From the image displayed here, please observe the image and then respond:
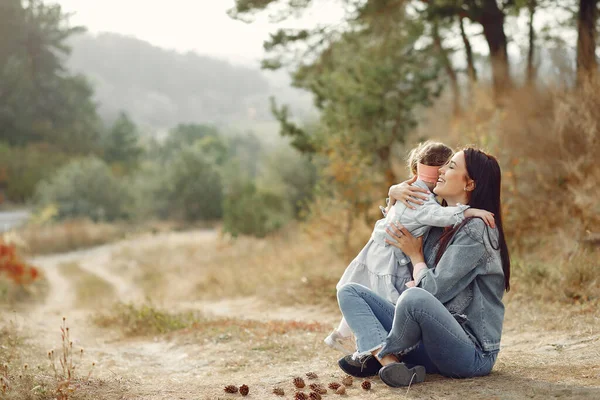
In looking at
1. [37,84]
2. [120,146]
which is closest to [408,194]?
[37,84]

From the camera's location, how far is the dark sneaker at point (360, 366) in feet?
13.1

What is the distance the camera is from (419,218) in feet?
12.0

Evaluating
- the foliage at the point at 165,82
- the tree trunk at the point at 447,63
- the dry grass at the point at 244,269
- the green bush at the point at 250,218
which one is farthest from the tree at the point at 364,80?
the foliage at the point at 165,82

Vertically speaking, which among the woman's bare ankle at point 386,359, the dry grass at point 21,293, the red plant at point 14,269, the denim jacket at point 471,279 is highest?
the denim jacket at point 471,279

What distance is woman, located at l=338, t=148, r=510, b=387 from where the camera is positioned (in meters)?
3.51

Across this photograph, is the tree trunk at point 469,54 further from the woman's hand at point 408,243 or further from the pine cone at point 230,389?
the pine cone at point 230,389

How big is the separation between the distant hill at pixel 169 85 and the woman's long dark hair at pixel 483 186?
114962 millimetres

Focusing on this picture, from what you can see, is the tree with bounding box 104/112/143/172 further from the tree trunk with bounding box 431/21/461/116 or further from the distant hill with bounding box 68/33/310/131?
the distant hill with bounding box 68/33/310/131

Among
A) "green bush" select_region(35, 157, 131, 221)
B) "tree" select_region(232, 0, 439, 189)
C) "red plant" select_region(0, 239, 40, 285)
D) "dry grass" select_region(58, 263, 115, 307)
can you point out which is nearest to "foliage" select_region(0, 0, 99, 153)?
"green bush" select_region(35, 157, 131, 221)

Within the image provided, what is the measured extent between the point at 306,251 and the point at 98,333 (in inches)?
224

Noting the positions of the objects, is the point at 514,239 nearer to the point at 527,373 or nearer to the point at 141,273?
the point at 527,373

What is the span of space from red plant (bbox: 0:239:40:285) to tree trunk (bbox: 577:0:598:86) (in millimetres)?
12049

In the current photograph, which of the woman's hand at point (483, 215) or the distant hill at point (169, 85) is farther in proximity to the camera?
the distant hill at point (169, 85)

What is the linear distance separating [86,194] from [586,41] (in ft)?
81.3
